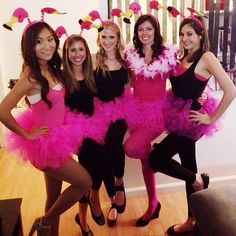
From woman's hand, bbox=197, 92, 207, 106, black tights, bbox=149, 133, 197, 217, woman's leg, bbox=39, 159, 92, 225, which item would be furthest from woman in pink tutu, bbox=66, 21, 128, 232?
woman's hand, bbox=197, 92, 207, 106

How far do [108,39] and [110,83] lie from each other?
0.84 feet

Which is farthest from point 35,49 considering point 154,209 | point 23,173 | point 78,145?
point 23,173

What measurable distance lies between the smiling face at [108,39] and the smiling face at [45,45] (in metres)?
0.33

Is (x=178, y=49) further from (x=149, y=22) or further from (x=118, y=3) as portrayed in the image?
(x=118, y=3)

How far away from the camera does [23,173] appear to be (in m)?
3.00

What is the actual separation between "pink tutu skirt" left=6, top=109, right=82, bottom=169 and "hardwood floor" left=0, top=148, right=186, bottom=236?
12 centimetres

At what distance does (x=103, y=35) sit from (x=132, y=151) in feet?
2.28

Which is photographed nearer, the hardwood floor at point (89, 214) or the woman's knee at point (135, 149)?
the woman's knee at point (135, 149)

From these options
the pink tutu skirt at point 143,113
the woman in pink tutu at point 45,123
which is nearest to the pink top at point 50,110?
the woman in pink tutu at point 45,123

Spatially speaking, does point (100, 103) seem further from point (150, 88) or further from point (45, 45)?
point (45, 45)

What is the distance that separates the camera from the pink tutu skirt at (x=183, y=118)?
1.82 meters

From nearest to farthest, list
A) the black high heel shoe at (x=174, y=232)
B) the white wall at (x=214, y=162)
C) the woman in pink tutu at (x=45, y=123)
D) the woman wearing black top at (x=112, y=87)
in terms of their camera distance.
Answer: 1. the woman in pink tutu at (x=45, y=123)
2. the woman wearing black top at (x=112, y=87)
3. the black high heel shoe at (x=174, y=232)
4. the white wall at (x=214, y=162)

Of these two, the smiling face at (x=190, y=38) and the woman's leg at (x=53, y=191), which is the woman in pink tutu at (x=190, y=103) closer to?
the smiling face at (x=190, y=38)

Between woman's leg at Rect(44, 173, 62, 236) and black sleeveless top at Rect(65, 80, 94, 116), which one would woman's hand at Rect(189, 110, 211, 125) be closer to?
black sleeveless top at Rect(65, 80, 94, 116)
